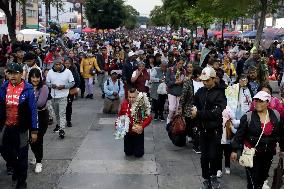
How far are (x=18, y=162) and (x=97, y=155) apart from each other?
2415 mm

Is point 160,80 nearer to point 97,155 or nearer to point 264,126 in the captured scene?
point 97,155

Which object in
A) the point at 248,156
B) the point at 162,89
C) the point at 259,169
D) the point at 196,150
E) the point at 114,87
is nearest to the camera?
the point at 248,156

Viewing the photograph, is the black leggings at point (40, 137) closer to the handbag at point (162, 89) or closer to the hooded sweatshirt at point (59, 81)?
the hooded sweatshirt at point (59, 81)

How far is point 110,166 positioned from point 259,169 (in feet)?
10.4

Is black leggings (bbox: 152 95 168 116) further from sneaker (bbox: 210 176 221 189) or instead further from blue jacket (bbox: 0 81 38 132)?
blue jacket (bbox: 0 81 38 132)

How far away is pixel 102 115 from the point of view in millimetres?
14055

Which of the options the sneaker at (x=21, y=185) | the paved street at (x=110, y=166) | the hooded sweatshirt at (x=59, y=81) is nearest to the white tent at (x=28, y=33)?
the paved street at (x=110, y=166)

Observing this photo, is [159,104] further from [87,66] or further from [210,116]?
[210,116]

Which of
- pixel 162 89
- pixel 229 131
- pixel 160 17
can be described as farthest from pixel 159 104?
pixel 160 17

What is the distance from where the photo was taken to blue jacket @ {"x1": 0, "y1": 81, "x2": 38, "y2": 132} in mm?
7020

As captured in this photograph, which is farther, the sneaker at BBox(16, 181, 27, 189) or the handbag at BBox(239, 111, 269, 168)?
the sneaker at BBox(16, 181, 27, 189)

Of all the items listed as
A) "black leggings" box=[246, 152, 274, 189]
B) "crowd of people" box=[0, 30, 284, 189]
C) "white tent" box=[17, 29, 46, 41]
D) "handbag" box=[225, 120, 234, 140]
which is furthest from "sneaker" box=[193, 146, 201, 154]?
"white tent" box=[17, 29, 46, 41]

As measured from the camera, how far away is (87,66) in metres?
17.4

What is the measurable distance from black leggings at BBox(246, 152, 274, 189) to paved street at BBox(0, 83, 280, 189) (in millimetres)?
1304
